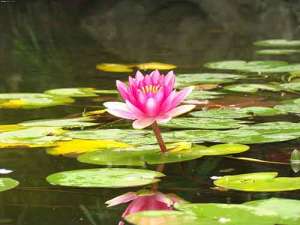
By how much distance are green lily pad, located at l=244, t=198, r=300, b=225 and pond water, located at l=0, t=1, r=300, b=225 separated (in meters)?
0.07

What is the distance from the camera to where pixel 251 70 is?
261 cm

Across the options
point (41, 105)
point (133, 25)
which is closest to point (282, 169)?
point (41, 105)

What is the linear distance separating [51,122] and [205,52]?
2.07 metres

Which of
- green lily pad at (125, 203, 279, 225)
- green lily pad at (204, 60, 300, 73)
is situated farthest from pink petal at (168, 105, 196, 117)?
green lily pad at (204, 60, 300, 73)

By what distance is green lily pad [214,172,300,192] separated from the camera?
0.97 meters

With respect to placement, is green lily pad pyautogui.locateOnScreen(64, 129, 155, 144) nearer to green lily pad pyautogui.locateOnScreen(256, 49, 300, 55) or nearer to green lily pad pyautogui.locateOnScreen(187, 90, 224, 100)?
green lily pad pyautogui.locateOnScreen(187, 90, 224, 100)

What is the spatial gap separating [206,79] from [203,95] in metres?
0.37

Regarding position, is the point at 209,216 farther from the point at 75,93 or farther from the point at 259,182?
the point at 75,93

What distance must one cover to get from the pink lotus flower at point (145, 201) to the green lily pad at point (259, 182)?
10 centimetres

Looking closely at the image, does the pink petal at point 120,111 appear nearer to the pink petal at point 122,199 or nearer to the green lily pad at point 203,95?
the pink petal at point 122,199

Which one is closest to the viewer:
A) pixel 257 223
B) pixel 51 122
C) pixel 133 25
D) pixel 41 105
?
pixel 257 223

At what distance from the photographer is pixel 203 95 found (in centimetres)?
201

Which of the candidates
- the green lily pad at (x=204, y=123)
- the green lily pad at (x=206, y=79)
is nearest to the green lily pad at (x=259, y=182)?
the green lily pad at (x=204, y=123)

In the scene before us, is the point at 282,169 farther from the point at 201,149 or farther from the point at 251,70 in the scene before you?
the point at 251,70
